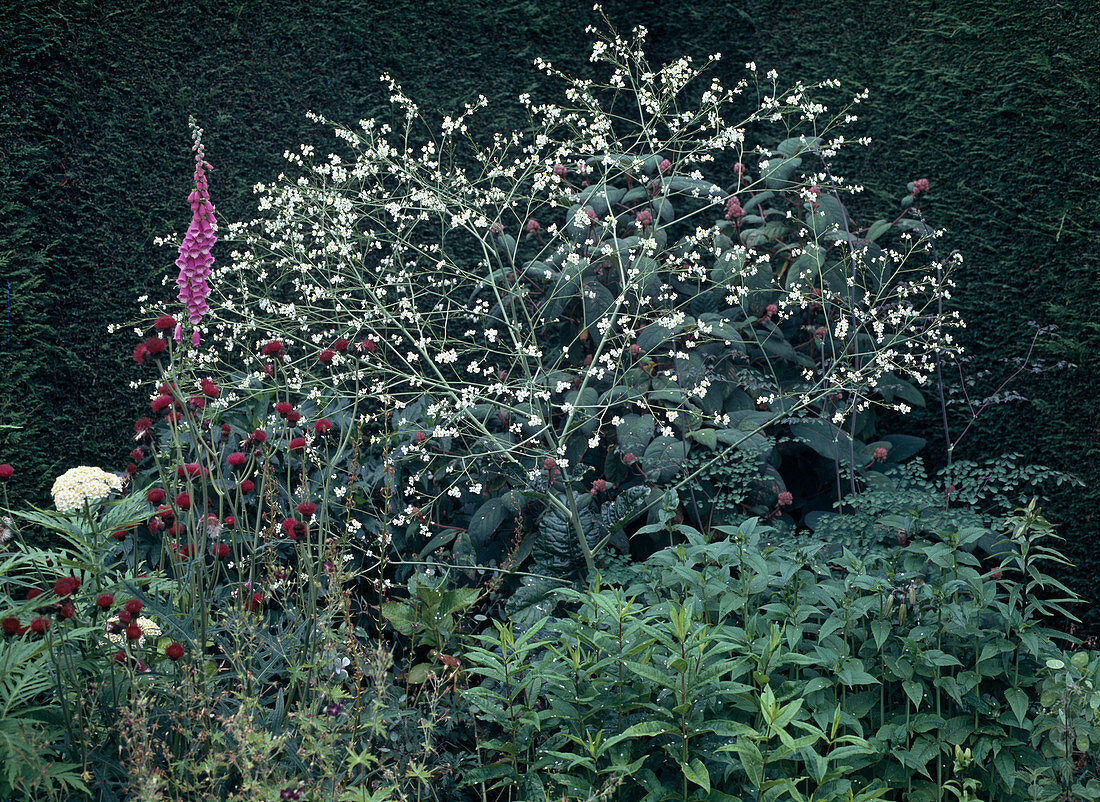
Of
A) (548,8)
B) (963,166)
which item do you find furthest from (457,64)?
(963,166)

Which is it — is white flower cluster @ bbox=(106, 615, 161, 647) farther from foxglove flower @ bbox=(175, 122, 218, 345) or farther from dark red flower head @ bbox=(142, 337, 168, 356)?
foxglove flower @ bbox=(175, 122, 218, 345)

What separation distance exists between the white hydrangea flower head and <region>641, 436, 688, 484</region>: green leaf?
68.1 inches

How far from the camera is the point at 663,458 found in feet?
9.60

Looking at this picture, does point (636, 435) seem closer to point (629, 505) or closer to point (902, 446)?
point (629, 505)

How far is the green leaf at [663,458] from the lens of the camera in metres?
2.90

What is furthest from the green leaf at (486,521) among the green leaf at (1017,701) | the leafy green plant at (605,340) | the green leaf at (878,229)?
the green leaf at (878,229)

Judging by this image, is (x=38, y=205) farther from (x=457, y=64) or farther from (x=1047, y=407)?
(x=1047, y=407)

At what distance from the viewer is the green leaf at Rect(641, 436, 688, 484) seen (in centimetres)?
290

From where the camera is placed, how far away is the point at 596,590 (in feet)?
6.19

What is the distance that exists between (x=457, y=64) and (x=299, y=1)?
2.61 ft

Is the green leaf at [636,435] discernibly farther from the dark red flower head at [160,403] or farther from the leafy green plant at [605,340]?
the dark red flower head at [160,403]

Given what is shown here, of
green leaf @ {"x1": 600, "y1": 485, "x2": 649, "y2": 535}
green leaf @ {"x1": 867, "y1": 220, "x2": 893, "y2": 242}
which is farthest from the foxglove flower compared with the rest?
green leaf @ {"x1": 867, "y1": 220, "x2": 893, "y2": 242}

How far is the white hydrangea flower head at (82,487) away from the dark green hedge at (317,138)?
1.87m

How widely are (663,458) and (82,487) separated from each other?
185 cm
